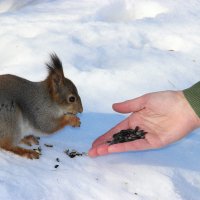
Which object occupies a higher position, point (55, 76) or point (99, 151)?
point (55, 76)

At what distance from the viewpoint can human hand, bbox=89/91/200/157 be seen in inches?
110

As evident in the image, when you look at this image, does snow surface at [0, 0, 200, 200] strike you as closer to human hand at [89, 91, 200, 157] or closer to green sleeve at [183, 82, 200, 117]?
human hand at [89, 91, 200, 157]

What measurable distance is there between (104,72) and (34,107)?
3.68 ft

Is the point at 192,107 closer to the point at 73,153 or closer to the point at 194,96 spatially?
the point at 194,96

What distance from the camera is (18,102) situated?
108 inches

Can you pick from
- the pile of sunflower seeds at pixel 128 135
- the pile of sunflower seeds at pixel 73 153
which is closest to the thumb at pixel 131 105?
the pile of sunflower seeds at pixel 128 135

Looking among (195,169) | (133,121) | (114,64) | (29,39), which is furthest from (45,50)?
(195,169)

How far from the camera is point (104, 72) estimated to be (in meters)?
3.92

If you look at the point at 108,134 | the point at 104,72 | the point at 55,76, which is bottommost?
the point at 104,72

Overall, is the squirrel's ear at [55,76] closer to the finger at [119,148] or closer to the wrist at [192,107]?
the finger at [119,148]

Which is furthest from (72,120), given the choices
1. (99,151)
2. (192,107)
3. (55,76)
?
(192,107)

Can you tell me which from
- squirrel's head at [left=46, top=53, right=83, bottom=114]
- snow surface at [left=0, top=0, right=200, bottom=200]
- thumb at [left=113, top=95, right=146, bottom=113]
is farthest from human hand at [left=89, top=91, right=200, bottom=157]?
squirrel's head at [left=46, top=53, right=83, bottom=114]

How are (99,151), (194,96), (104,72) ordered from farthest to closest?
(104,72), (194,96), (99,151)

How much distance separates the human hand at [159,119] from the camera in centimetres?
279
